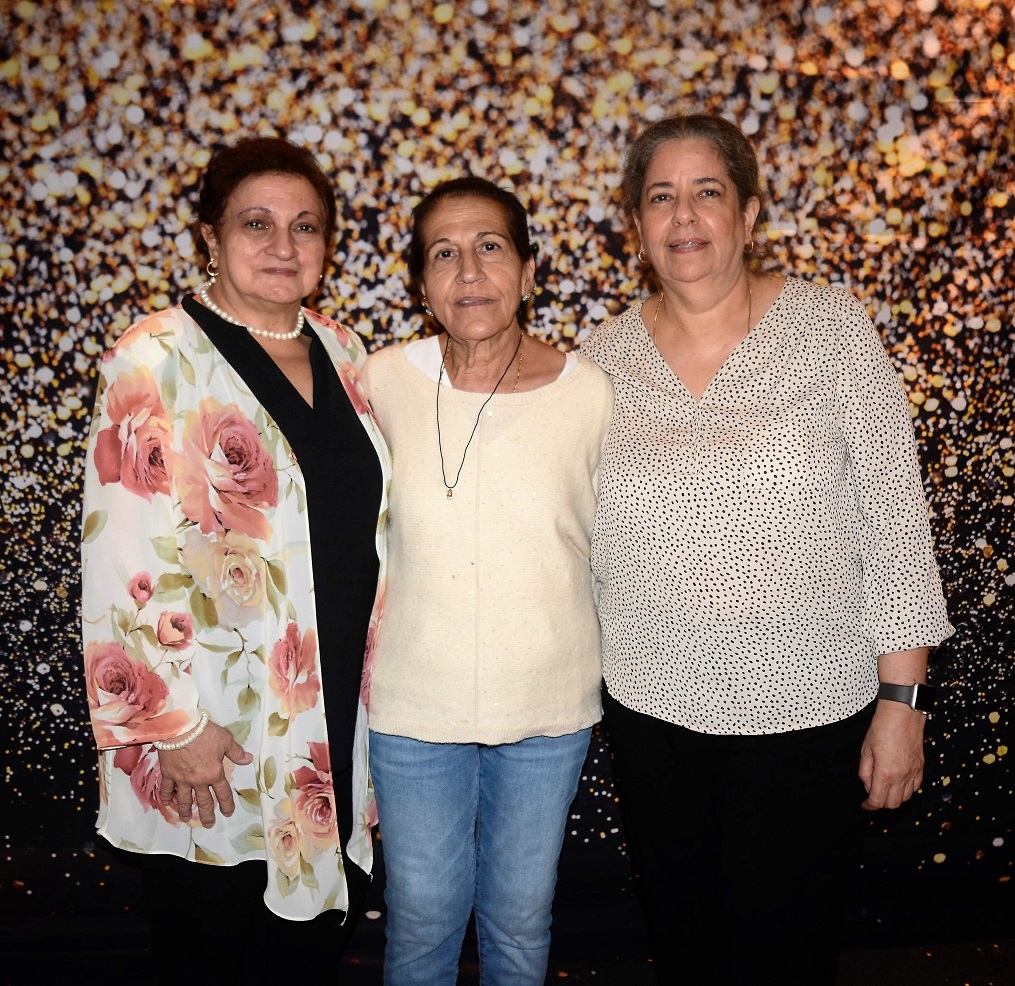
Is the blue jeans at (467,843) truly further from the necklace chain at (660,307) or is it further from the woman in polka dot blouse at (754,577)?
the necklace chain at (660,307)

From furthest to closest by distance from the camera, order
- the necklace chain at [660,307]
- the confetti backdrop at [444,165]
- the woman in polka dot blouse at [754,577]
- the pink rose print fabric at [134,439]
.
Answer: the confetti backdrop at [444,165] < the necklace chain at [660,307] < the woman in polka dot blouse at [754,577] < the pink rose print fabric at [134,439]

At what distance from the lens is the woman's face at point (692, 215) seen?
166 cm

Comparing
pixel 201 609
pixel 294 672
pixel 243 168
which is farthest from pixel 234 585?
pixel 243 168

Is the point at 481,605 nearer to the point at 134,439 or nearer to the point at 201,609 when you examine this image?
the point at 201,609

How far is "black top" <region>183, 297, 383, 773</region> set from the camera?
1637 mm

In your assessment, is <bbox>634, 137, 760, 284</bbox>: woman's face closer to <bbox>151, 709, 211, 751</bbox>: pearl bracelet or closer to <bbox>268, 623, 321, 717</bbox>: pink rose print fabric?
<bbox>268, 623, 321, 717</bbox>: pink rose print fabric

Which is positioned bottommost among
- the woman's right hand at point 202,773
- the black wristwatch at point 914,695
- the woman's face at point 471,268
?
the woman's right hand at point 202,773

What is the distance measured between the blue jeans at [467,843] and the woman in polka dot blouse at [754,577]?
0.19m

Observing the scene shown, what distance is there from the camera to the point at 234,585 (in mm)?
1575

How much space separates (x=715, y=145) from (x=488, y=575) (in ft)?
2.90

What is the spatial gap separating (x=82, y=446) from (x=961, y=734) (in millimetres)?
2357

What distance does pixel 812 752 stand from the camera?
164 cm

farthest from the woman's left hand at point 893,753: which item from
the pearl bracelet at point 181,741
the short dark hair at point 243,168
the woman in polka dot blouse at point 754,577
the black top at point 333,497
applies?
the short dark hair at point 243,168

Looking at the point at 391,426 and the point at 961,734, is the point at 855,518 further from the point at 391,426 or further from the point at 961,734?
the point at 961,734
